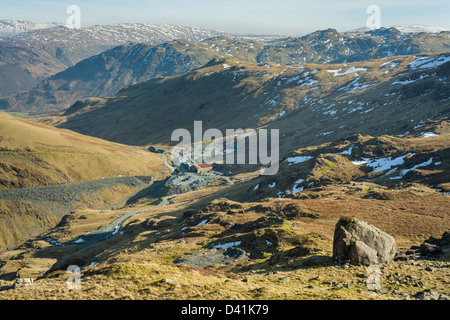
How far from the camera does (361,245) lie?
3016 cm

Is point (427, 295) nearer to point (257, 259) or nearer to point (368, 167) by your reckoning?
point (257, 259)

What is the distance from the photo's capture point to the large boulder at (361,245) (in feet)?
99.0

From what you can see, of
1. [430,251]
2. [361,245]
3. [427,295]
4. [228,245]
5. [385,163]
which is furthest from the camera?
[385,163]

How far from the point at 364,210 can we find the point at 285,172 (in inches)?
2001

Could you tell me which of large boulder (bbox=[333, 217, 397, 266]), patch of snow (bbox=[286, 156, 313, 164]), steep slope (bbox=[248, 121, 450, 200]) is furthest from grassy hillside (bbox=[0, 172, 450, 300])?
patch of snow (bbox=[286, 156, 313, 164])

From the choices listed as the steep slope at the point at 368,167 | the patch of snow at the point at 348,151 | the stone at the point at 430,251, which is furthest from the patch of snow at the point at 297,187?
the stone at the point at 430,251

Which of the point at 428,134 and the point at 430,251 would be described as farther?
the point at 428,134

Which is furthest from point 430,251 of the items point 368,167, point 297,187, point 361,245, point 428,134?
point 428,134

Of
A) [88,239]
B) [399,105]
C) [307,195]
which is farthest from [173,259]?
[399,105]

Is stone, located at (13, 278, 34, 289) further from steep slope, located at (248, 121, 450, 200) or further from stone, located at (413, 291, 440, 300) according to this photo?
steep slope, located at (248, 121, 450, 200)

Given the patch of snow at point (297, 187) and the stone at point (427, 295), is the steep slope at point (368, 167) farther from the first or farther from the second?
the stone at point (427, 295)

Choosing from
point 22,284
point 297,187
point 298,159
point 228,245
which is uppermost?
point 22,284
